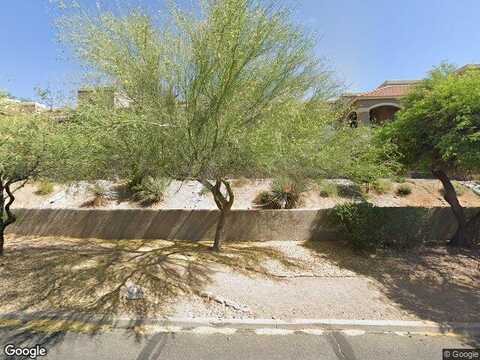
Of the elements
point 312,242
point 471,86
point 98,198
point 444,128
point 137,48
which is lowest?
point 312,242

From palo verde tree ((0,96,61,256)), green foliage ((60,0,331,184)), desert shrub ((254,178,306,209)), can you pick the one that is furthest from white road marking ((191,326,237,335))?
desert shrub ((254,178,306,209))

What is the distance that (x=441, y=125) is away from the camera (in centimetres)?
561

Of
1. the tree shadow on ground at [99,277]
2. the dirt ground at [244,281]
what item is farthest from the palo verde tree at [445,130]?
the tree shadow on ground at [99,277]

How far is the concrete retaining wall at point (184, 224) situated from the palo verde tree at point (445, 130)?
1.02 m

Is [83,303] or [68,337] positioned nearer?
[68,337]

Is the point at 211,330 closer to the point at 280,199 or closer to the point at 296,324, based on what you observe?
the point at 296,324

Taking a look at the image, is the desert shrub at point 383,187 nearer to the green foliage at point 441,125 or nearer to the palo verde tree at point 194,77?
the green foliage at point 441,125

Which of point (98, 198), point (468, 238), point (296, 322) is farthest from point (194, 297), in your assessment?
point (98, 198)

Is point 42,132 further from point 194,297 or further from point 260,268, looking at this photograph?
point 260,268

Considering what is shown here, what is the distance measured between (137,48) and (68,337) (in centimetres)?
455

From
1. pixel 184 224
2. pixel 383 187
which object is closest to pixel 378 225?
pixel 184 224

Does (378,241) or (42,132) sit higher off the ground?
(42,132)

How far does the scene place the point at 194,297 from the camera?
447cm

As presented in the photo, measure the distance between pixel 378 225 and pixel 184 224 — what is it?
5.30 metres
